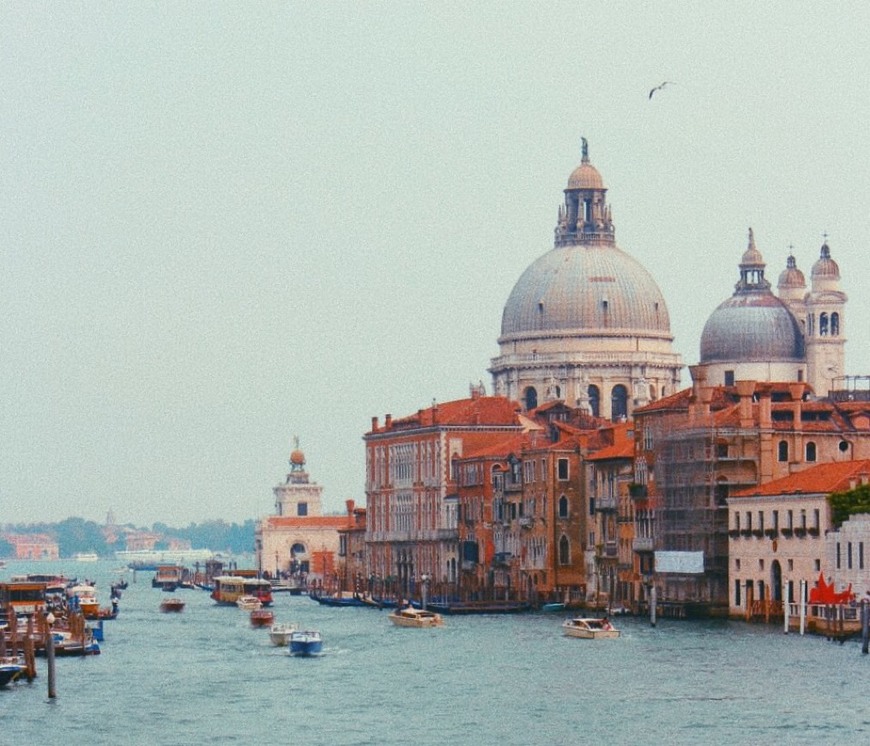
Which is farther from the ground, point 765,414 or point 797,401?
point 797,401

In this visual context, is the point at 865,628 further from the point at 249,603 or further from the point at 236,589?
the point at 236,589

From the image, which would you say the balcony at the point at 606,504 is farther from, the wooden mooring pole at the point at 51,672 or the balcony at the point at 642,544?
the wooden mooring pole at the point at 51,672

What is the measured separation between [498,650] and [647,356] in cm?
7254

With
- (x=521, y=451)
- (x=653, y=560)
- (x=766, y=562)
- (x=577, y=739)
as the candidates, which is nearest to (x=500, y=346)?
(x=521, y=451)

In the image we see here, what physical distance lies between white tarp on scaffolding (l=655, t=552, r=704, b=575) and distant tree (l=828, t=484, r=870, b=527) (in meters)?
10.2

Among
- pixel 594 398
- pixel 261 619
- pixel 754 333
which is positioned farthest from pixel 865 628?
pixel 594 398

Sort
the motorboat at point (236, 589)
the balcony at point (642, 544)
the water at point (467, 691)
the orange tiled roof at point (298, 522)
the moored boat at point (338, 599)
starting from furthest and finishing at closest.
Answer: the orange tiled roof at point (298, 522)
the motorboat at point (236, 589)
the moored boat at point (338, 599)
the balcony at point (642, 544)
the water at point (467, 691)

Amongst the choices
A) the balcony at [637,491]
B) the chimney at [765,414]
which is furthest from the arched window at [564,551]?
the chimney at [765,414]

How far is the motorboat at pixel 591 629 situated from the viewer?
91438 millimetres

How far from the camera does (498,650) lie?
88625mm

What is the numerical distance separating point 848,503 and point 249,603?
142 ft

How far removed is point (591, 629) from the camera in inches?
3617

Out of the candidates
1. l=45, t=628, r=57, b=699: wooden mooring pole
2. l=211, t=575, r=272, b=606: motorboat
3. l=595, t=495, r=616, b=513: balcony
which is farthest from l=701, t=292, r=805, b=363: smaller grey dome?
l=45, t=628, r=57, b=699: wooden mooring pole

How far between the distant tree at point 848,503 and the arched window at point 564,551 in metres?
29.3
